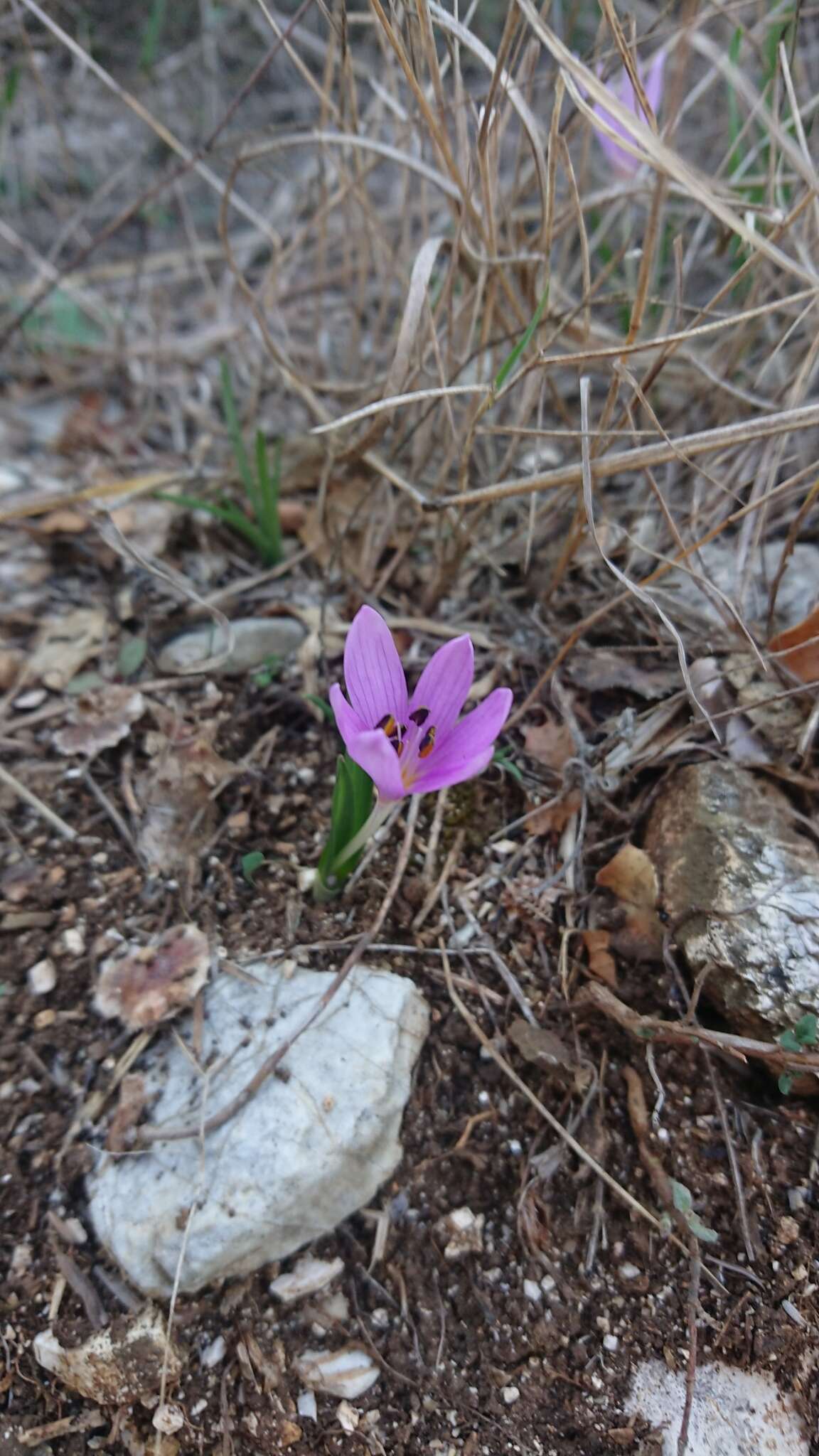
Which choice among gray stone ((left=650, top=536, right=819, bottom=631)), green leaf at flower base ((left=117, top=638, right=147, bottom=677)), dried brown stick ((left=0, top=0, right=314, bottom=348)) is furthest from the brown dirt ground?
dried brown stick ((left=0, top=0, right=314, bottom=348))

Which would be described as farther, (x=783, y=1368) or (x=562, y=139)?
(x=562, y=139)

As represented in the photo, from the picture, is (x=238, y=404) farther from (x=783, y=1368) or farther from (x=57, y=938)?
(x=783, y=1368)

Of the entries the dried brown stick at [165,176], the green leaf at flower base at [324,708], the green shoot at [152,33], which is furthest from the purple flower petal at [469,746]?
the green shoot at [152,33]

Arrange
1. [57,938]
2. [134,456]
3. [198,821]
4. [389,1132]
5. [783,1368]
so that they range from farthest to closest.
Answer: [134,456]
[198,821]
[57,938]
[389,1132]
[783,1368]

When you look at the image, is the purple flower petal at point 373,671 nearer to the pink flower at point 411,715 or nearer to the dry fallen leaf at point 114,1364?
the pink flower at point 411,715

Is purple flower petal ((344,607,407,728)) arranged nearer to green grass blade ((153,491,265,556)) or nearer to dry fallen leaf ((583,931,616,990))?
dry fallen leaf ((583,931,616,990))

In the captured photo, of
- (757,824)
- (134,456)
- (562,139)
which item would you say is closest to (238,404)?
(134,456)
